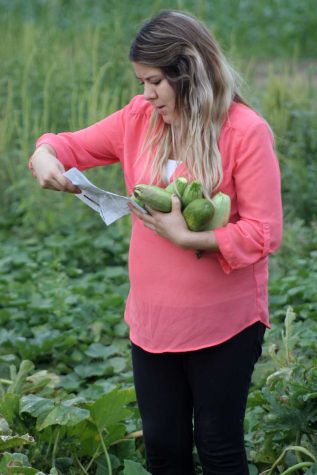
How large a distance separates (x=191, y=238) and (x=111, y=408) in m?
0.88

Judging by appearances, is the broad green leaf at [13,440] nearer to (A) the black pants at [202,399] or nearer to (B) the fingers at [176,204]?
(A) the black pants at [202,399]

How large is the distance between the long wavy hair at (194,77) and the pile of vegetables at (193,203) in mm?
54

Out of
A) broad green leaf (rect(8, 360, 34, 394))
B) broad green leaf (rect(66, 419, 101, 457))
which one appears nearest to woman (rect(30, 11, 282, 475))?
broad green leaf (rect(66, 419, 101, 457))

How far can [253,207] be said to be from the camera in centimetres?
266

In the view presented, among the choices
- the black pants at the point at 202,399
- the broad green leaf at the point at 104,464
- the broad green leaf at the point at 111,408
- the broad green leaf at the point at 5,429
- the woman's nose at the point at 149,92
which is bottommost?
the broad green leaf at the point at 104,464

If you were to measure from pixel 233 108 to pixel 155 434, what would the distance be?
3.28 feet

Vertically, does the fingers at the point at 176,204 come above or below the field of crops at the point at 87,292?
above

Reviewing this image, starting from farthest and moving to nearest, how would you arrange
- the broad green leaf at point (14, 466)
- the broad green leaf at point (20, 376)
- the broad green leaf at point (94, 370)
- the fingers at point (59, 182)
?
the broad green leaf at point (94, 370), the broad green leaf at point (20, 376), the broad green leaf at point (14, 466), the fingers at point (59, 182)

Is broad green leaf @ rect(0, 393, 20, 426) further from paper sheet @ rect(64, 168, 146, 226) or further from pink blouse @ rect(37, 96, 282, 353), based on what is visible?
paper sheet @ rect(64, 168, 146, 226)

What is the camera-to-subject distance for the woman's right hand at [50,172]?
276cm

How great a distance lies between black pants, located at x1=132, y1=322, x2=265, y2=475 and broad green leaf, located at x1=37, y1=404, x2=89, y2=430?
250 mm

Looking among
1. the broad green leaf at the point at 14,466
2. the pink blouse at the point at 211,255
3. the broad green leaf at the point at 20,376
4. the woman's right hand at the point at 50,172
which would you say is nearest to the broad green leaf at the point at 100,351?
the broad green leaf at the point at 20,376

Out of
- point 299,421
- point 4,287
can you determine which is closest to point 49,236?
point 4,287

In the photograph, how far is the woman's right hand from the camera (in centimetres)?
276
